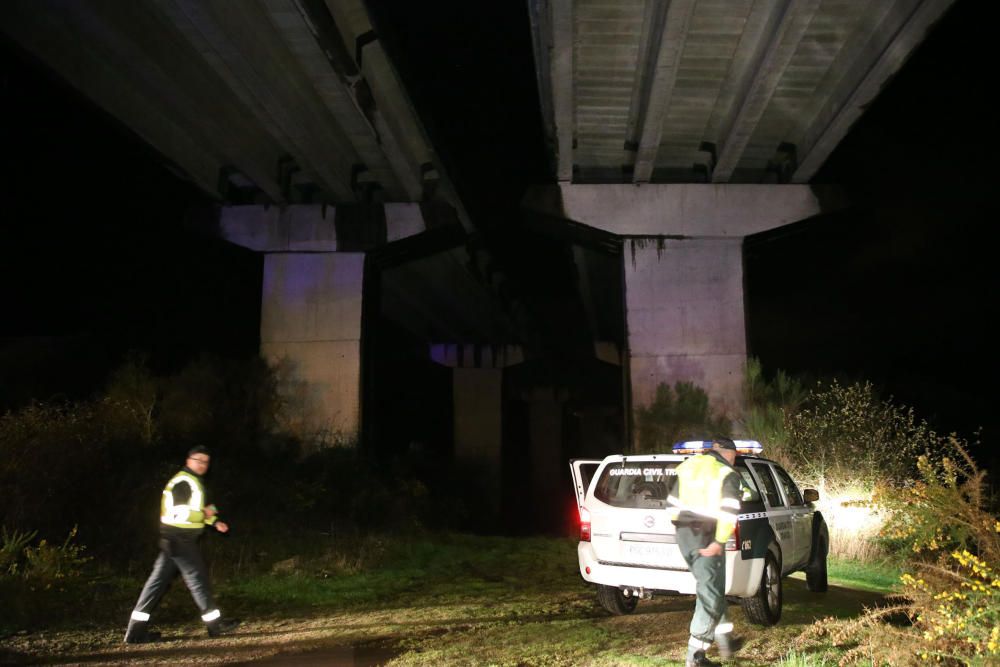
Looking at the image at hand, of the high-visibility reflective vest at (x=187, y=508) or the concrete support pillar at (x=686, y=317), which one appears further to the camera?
the concrete support pillar at (x=686, y=317)

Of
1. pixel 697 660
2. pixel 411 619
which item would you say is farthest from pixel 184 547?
pixel 697 660

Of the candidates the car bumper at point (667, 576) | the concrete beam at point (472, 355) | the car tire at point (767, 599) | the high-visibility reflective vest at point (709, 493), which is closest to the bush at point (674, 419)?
the car tire at point (767, 599)

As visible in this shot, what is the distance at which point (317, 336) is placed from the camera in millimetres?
19266

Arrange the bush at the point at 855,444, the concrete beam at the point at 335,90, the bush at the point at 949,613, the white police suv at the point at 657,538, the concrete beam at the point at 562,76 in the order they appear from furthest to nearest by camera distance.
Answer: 1. the bush at the point at 855,444
2. the concrete beam at the point at 335,90
3. the concrete beam at the point at 562,76
4. the white police suv at the point at 657,538
5. the bush at the point at 949,613

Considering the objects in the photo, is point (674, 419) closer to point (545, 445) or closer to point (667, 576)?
point (667, 576)

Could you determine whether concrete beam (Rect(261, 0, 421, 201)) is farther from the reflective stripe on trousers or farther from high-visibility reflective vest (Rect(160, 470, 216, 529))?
the reflective stripe on trousers

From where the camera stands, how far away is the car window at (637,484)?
6758 millimetres

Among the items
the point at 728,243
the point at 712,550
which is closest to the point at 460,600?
the point at 712,550

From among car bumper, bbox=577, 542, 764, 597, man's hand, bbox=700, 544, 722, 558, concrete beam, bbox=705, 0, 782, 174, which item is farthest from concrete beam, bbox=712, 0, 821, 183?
man's hand, bbox=700, 544, 722, 558

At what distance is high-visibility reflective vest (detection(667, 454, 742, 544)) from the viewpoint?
546cm

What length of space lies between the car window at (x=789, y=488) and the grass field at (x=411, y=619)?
3.41 ft

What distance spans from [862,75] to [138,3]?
12.2 m

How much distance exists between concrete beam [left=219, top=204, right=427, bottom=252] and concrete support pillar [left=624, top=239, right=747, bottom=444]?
5818 millimetres

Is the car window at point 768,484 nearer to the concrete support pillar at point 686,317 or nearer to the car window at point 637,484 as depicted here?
the car window at point 637,484
